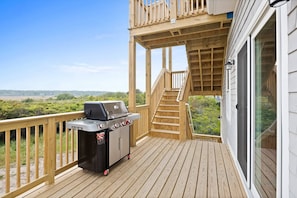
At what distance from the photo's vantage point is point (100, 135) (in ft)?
8.35

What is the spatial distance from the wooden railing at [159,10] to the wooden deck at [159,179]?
297cm

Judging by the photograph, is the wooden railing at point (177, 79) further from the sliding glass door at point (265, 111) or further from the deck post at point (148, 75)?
the sliding glass door at point (265, 111)

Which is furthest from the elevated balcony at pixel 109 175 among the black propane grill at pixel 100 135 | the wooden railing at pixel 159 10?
the wooden railing at pixel 159 10

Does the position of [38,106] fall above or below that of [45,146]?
above

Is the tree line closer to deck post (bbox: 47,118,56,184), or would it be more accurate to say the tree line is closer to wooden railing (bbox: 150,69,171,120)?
wooden railing (bbox: 150,69,171,120)

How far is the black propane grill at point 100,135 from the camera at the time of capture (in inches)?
99.9

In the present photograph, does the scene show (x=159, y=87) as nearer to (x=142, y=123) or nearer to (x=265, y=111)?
(x=142, y=123)

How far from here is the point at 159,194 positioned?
2141 millimetres

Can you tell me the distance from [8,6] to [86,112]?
7042 mm

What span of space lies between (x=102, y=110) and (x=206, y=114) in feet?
25.7

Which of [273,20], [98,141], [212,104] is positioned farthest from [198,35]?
[212,104]

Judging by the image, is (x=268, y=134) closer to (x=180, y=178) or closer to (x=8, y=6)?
(x=180, y=178)

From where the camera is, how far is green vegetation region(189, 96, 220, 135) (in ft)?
28.2

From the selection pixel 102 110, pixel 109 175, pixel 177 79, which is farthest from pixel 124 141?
pixel 177 79
